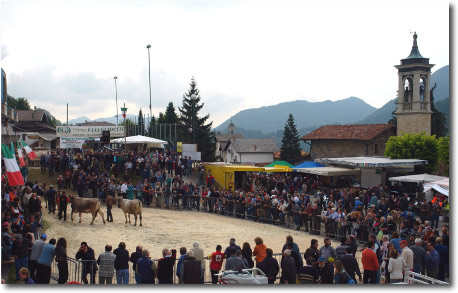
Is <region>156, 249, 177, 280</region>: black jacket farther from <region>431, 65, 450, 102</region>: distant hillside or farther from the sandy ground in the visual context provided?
<region>431, 65, 450, 102</region>: distant hillside

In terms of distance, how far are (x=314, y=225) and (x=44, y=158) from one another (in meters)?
15.7

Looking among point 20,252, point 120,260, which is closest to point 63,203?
point 20,252

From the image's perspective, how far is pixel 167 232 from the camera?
17.5 metres

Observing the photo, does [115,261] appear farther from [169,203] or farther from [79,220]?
[169,203]

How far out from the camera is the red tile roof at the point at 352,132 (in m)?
43.4

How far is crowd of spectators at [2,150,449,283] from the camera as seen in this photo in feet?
32.2

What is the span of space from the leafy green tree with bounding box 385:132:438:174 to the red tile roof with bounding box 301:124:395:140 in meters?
9.89

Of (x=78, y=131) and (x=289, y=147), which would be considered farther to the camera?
(x=289, y=147)

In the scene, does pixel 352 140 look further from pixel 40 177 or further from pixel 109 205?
pixel 109 205

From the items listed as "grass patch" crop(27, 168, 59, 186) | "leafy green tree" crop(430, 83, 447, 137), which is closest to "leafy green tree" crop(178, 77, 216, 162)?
"leafy green tree" crop(430, 83, 447, 137)

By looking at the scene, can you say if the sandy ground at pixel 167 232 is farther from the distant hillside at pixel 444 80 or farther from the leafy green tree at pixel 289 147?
the leafy green tree at pixel 289 147

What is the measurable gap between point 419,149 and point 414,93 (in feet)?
27.3

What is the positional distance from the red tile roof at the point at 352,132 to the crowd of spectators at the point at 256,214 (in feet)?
44.3

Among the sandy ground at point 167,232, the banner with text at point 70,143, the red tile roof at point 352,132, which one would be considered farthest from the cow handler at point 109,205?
the red tile roof at point 352,132
